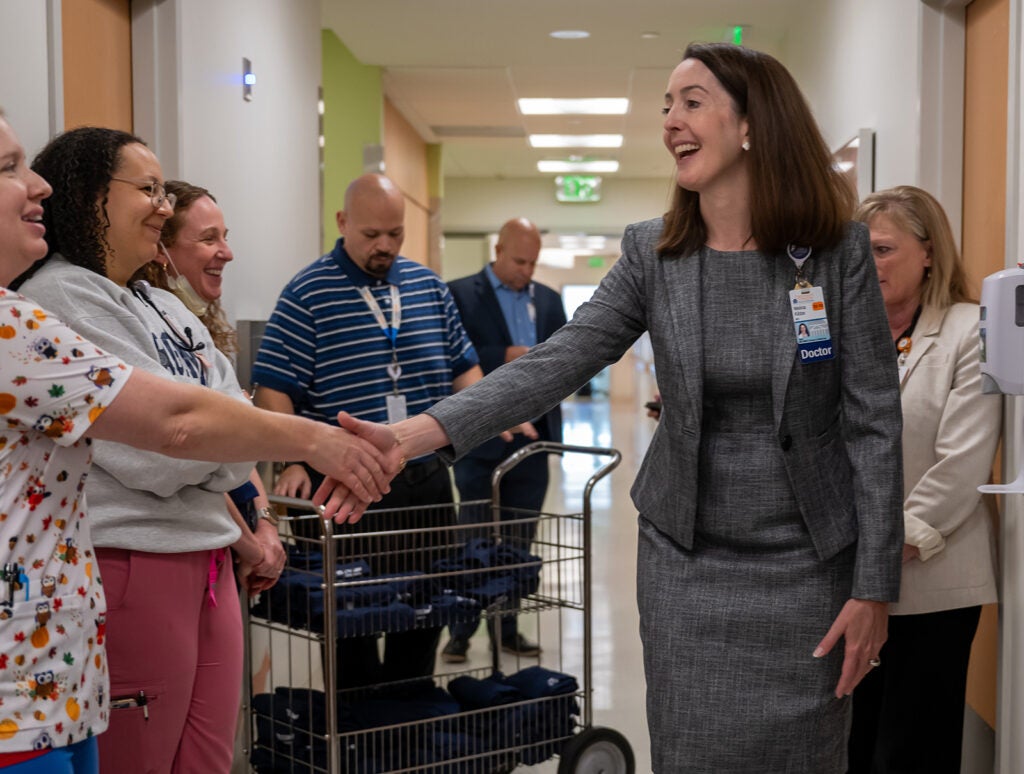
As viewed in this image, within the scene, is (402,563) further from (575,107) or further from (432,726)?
(575,107)

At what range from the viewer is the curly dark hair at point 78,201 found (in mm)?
2135

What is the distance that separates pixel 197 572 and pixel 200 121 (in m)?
2.19

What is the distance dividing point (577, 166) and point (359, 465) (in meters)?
15.5

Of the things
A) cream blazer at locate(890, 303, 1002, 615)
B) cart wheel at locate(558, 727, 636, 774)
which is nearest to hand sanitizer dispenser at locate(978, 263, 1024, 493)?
cream blazer at locate(890, 303, 1002, 615)

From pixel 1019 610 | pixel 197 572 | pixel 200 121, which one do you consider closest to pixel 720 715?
pixel 197 572

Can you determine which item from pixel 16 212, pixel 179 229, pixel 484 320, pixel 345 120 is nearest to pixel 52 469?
pixel 16 212

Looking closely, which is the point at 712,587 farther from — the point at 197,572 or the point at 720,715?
the point at 197,572

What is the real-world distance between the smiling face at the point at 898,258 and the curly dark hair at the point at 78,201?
1.79 meters

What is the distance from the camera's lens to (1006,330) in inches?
96.3

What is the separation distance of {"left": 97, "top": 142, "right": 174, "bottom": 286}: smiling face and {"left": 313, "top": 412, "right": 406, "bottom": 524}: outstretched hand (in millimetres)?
522

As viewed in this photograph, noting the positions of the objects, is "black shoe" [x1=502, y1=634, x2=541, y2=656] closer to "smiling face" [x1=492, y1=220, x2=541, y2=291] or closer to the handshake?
"smiling face" [x1=492, y1=220, x2=541, y2=291]

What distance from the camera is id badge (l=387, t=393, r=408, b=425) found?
3.66 metres

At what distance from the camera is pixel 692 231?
6.64 feet

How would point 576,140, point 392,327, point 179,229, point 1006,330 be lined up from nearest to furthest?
point 1006,330, point 179,229, point 392,327, point 576,140
